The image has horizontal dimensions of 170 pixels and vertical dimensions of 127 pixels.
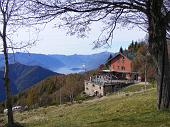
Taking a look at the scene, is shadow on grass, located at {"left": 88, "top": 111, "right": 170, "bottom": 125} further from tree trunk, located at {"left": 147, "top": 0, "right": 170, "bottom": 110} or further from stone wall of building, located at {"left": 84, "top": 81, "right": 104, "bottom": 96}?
stone wall of building, located at {"left": 84, "top": 81, "right": 104, "bottom": 96}

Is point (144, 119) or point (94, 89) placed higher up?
point (144, 119)

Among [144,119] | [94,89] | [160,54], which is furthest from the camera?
[94,89]

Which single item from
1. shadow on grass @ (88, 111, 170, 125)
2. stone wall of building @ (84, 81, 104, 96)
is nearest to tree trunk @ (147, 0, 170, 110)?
shadow on grass @ (88, 111, 170, 125)

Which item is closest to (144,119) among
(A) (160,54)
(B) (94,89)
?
(A) (160,54)

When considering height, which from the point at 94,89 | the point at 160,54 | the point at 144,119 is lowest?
the point at 94,89

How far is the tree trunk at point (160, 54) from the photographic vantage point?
1565 cm

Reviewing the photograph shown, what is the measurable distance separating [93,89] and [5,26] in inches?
3124

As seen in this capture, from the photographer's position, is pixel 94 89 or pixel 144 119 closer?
pixel 144 119

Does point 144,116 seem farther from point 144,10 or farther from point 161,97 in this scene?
point 144,10

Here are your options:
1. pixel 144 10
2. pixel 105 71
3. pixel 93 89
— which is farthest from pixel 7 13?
pixel 105 71

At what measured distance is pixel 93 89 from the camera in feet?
319

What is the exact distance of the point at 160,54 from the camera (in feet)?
52.4

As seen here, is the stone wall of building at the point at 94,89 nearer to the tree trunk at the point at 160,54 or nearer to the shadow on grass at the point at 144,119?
the tree trunk at the point at 160,54

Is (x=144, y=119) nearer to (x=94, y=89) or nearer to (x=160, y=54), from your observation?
(x=160, y=54)
